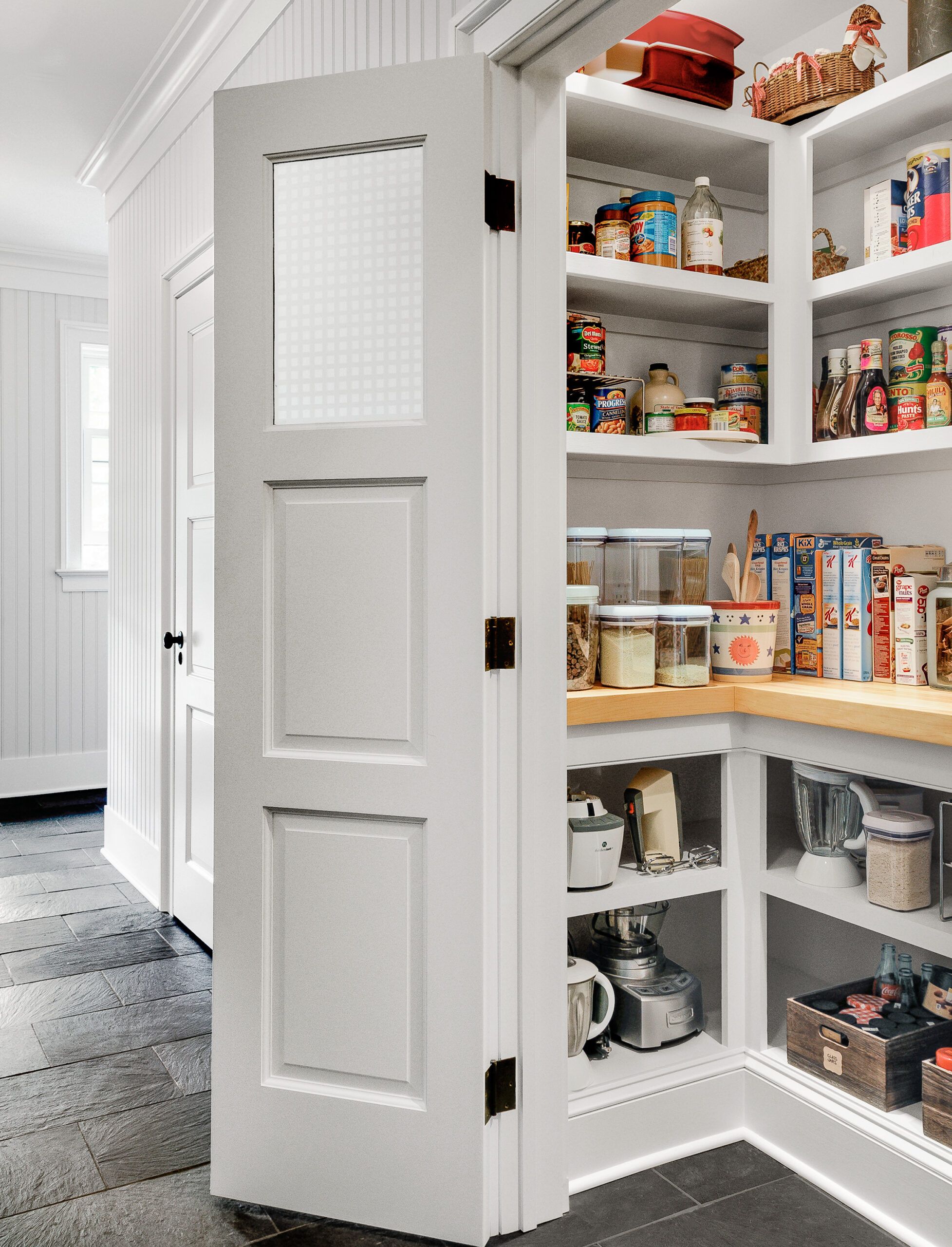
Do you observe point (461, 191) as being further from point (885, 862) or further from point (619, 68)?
point (885, 862)

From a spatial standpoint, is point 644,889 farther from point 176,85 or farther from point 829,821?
point 176,85

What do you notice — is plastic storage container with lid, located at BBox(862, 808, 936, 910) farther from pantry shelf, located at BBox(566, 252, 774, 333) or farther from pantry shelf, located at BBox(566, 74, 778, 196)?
pantry shelf, located at BBox(566, 74, 778, 196)

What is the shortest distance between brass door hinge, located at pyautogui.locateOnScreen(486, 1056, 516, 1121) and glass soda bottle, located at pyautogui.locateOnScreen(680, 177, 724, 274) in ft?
5.44

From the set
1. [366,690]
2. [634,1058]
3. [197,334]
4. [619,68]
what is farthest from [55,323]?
[634,1058]

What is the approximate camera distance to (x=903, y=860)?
71.5 inches

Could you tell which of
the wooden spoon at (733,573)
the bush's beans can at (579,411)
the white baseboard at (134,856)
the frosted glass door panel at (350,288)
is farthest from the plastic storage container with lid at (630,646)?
the white baseboard at (134,856)

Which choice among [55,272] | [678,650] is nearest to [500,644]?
[678,650]

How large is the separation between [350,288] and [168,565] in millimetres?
1924

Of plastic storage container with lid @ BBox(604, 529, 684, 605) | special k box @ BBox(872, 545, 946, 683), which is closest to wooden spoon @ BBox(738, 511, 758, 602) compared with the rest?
plastic storage container with lid @ BBox(604, 529, 684, 605)

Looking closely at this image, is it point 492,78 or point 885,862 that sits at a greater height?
point 492,78

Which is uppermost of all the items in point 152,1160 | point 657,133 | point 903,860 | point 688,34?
point 688,34

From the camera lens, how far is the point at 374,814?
1.73 meters

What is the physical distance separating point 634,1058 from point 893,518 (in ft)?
4.22

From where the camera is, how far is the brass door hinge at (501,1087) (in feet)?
5.67
